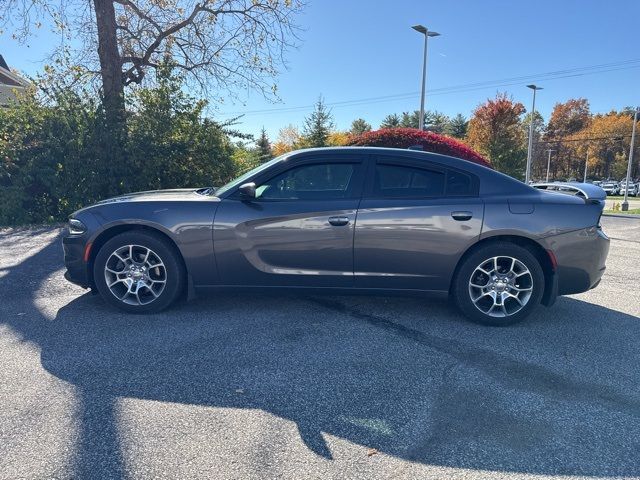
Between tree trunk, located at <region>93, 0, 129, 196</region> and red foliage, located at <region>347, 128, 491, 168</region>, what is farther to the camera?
tree trunk, located at <region>93, 0, 129, 196</region>

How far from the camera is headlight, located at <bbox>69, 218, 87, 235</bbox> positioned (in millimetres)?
4157

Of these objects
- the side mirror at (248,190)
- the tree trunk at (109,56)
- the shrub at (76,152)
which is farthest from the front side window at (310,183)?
the tree trunk at (109,56)

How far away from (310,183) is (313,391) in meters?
1.93

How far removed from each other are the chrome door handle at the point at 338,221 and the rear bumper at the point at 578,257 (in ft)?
5.81

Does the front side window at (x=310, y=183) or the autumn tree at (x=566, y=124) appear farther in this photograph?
the autumn tree at (x=566, y=124)

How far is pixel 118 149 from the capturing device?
1018cm

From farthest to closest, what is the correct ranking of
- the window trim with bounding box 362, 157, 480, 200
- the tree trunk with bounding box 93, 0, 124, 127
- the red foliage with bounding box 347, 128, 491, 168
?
1. the tree trunk with bounding box 93, 0, 124, 127
2. the red foliage with bounding box 347, 128, 491, 168
3. the window trim with bounding box 362, 157, 480, 200

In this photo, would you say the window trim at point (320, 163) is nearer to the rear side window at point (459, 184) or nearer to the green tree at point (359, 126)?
the rear side window at point (459, 184)

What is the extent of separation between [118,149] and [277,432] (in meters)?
9.33

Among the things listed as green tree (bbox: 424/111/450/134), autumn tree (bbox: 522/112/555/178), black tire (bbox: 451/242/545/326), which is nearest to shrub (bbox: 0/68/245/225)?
black tire (bbox: 451/242/545/326)

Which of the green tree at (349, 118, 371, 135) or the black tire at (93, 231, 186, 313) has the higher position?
the green tree at (349, 118, 371, 135)

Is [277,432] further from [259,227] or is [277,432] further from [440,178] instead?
[440,178]

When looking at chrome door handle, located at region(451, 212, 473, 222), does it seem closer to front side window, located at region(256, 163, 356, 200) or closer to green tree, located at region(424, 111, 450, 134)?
front side window, located at region(256, 163, 356, 200)

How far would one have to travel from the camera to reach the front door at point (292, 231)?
13.1ft
